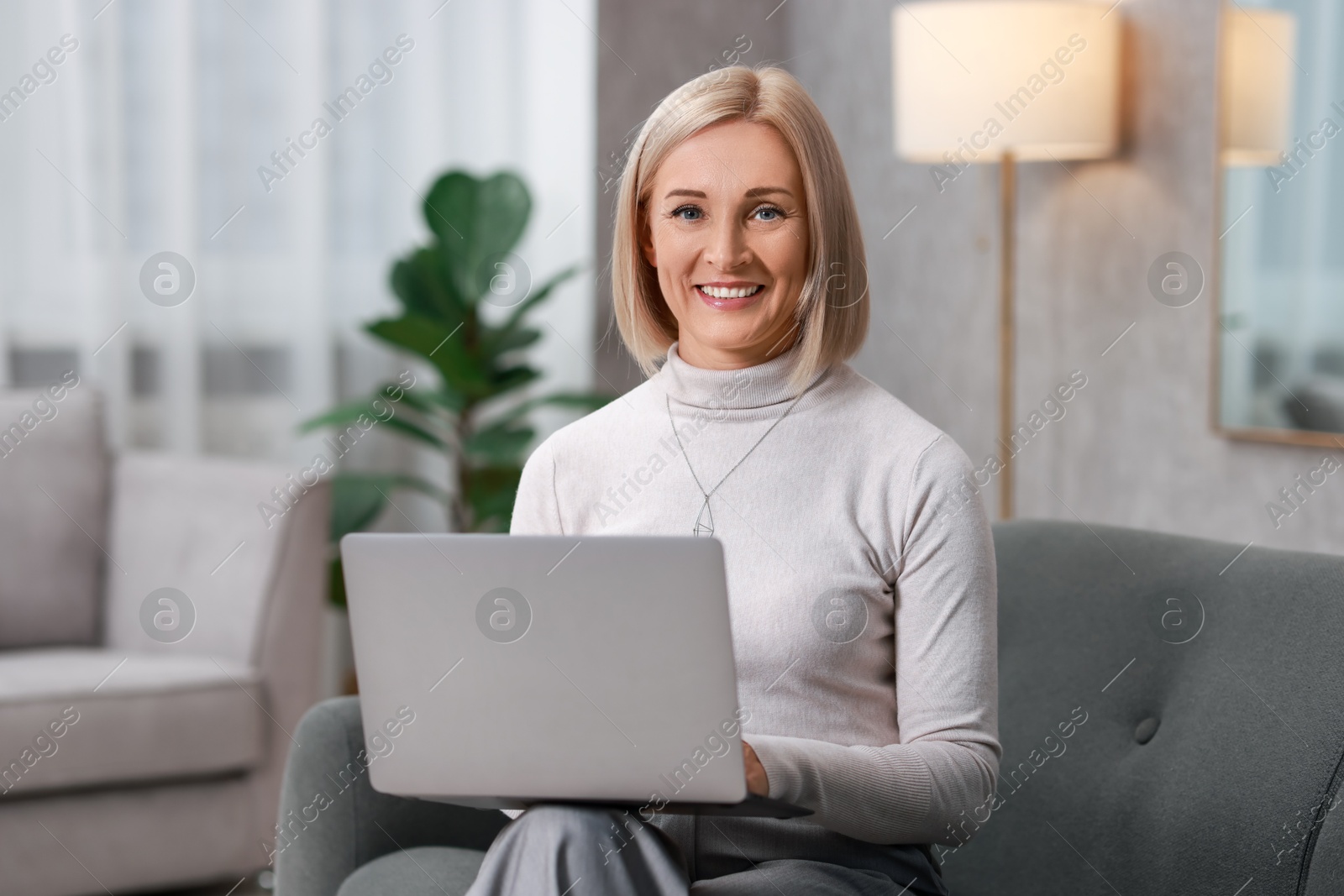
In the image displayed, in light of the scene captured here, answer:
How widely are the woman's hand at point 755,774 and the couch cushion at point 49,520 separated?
201cm

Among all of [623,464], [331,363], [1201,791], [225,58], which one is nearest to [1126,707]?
[1201,791]

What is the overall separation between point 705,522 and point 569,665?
394 millimetres

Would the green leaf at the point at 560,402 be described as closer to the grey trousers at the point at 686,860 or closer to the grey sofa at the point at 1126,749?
the grey sofa at the point at 1126,749

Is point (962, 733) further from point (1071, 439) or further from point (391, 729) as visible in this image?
point (1071, 439)

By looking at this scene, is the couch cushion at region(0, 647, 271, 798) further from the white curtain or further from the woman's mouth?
the woman's mouth

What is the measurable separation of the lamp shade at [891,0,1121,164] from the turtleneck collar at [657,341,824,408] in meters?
1.21

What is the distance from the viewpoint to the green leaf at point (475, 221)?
3068 millimetres

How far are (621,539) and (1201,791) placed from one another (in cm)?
61

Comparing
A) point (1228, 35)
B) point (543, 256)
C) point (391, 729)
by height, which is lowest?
point (391, 729)

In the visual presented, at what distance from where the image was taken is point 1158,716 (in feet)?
4.31

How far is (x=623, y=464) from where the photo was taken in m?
1.43

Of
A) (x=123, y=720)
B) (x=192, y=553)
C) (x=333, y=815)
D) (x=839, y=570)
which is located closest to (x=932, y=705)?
(x=839, y=570)

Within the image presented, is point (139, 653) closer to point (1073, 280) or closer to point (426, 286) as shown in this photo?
point (426, 286)

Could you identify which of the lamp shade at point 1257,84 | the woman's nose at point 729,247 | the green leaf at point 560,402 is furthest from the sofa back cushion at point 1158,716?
the green leaf at point 560,402
